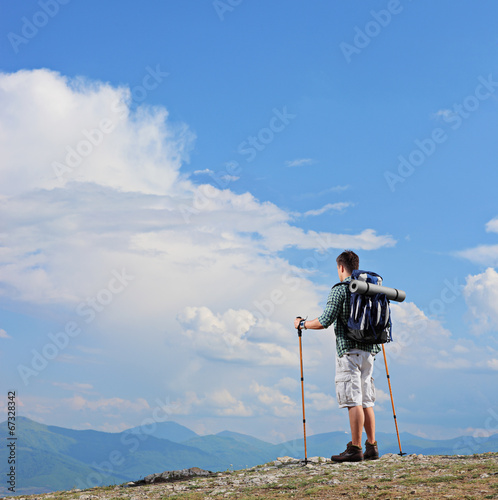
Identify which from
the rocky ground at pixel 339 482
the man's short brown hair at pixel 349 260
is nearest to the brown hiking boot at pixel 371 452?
the rocky ground at pixel 339 482

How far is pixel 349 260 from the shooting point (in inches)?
481

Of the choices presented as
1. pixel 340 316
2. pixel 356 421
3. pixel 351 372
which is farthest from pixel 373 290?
pixel 356 421

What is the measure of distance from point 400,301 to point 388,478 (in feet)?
13.7

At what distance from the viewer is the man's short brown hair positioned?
12195 millimetres

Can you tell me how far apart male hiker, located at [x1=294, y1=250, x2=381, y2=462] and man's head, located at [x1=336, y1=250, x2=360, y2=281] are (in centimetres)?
2

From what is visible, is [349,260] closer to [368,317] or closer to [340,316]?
[340,316]

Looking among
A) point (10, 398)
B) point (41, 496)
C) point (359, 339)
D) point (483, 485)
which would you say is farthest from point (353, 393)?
point (10, 398)

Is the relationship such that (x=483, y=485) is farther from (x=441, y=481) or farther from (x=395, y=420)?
(x=395, y=420)

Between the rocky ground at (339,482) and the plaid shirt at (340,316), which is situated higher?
the plaid shirt at (340,316)

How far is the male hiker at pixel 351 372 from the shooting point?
11.6 m

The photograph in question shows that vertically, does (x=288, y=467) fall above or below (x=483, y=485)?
above

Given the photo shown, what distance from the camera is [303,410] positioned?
42.7ft

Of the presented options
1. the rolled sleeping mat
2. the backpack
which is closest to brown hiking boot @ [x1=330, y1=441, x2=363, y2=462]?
the backpack

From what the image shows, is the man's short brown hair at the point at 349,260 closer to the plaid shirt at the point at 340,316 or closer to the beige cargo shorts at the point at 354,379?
the plaid shirt at the point at 340,316
